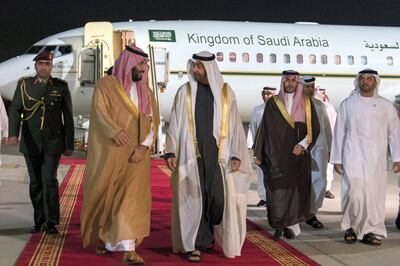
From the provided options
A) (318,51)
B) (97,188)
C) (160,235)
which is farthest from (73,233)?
(318,51)

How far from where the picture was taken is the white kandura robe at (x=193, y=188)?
589 cm

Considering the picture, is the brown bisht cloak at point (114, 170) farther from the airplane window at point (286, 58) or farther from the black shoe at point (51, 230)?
the airplane window at point (286, 58)

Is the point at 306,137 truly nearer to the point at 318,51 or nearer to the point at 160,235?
the point at 160,235

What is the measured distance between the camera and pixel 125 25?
15930 millimetres

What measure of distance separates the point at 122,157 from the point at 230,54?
418 inches

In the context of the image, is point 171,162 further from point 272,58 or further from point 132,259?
point 272,58

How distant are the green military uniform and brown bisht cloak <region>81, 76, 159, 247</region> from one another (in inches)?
40.7

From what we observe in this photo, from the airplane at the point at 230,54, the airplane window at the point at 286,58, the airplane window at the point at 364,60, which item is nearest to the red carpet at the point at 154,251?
the airplane at the point at 230,54

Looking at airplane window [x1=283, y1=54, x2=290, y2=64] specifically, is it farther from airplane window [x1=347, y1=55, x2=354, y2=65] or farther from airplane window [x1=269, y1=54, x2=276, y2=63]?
airplane window [x1=347, y1=55, x2=354, y2=65]

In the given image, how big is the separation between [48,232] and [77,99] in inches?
341

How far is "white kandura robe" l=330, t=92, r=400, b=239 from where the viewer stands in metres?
6.73

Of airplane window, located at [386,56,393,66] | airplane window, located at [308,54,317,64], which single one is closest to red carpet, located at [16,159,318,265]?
airplane window, located at [308,54,317,64]

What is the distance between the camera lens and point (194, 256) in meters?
5.77

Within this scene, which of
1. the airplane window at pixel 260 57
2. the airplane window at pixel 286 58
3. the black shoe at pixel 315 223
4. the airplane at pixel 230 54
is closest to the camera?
the black shoe at pixel 315 223
